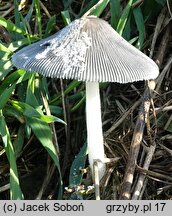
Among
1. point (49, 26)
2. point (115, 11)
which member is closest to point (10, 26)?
point (49, 26)

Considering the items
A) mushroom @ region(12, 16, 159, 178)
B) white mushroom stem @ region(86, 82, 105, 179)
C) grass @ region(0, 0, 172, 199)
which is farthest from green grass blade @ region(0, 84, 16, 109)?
white mushroom stem @ region(86, 82, 105, 179)

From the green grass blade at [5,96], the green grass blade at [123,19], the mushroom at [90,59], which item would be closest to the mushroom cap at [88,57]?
the mushroom at [90,59]

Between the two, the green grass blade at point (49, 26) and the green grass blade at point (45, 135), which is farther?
the green grass blade at point (49, 26)

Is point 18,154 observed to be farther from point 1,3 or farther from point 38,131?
Result: point 1,3

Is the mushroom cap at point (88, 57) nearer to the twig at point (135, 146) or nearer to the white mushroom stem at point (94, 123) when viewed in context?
the white mushroom stem at point (94, 123)

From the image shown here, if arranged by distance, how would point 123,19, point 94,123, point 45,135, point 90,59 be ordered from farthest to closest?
1. point 123,19
2. point 45,135
3. point 94,123
4. point 90,59

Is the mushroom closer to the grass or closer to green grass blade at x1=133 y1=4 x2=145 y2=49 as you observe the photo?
the grass

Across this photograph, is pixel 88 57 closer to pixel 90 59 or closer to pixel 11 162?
pixel 90 59
